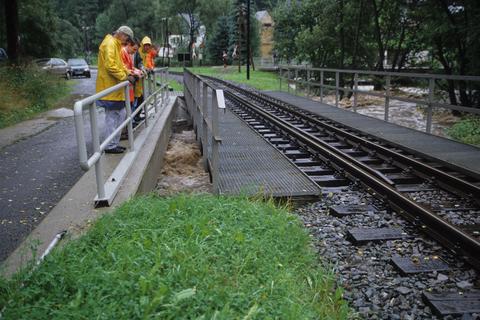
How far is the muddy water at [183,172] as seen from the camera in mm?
7328

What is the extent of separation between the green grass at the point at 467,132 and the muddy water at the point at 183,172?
5.67m

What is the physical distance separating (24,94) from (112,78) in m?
10.1

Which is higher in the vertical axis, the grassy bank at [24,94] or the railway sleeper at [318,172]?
the grassy bank at [24,94]

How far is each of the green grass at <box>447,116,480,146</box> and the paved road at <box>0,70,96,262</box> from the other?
7.88 meters

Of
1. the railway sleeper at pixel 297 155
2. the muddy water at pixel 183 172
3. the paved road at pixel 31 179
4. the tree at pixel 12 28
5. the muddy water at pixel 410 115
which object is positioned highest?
the tree at pixel 12 28

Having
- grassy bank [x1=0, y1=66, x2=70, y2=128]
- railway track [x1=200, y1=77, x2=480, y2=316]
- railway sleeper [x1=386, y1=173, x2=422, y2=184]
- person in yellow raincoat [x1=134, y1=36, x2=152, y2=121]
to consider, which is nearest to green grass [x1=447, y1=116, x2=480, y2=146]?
railway track [x1=200, y1=77, x2=480, y2=316]

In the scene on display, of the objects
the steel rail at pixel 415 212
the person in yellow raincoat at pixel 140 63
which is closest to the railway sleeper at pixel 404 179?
the steel rail at pixel 415 212

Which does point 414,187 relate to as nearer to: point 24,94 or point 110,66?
point 110,66

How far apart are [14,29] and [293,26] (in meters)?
26.5

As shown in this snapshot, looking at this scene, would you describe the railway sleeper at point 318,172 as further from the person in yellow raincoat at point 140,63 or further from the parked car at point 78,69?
the parked car at point 78,69

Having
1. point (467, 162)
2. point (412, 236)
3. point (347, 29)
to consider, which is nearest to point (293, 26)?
point (347, 29)

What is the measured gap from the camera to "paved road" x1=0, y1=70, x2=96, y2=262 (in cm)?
449

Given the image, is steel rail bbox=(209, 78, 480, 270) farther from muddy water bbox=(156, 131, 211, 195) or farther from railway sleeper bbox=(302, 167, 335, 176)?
muddy water bbox=(156, 131, 211, 195)

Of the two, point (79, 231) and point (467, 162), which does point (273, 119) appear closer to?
point (467, 162)
